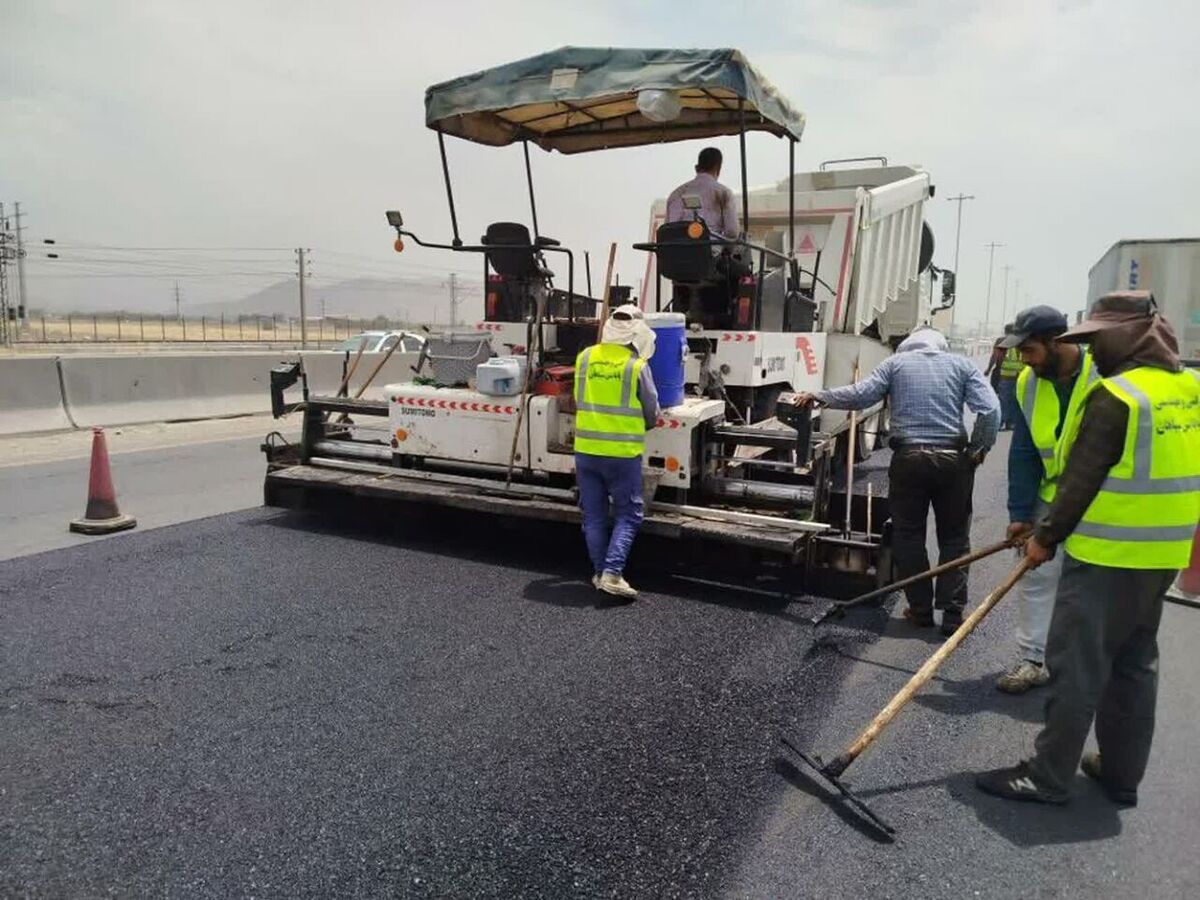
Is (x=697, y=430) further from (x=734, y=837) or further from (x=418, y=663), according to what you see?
(x=734, y=837)

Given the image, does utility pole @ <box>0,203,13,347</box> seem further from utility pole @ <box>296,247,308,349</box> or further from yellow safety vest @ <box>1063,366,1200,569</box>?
yellow safety vest @ <box>1063,366,1200,569</box>

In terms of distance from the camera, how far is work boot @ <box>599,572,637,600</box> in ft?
15.7

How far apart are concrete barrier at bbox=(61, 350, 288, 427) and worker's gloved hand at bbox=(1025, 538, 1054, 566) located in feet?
34.0

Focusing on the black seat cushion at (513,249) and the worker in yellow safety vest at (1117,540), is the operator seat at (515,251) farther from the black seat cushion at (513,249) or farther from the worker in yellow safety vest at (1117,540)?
the worker in yellow safety vest at (1117,540)

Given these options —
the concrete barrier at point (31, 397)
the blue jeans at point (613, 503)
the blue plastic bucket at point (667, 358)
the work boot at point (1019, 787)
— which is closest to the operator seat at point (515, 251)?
the blue plastic bucket at point (667, 358)

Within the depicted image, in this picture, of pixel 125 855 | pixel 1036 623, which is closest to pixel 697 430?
pixel 1036 623

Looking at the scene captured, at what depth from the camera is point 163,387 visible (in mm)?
11320

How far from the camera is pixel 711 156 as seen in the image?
627 cm

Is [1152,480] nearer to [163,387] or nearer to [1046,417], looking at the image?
[1046,417]

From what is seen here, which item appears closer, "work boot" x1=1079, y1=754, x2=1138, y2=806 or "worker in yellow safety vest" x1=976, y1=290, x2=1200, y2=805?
"worker in yellow safety vest" x1=976, y1=290, x2=1200, y2=805

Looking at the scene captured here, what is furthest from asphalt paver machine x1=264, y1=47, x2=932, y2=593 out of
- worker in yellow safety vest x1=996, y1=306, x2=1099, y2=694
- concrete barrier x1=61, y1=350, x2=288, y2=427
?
Result: concrete barrier x1=61, y1=350, x2=288, y2=427

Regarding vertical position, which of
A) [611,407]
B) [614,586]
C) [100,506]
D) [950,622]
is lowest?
[950,622]

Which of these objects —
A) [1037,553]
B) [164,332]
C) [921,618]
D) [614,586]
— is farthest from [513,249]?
[164,332]

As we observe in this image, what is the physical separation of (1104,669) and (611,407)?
2677 millimetres
